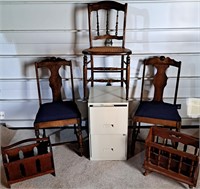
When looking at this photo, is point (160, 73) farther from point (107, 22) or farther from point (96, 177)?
point (96, 177)

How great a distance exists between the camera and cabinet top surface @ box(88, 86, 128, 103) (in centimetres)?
224

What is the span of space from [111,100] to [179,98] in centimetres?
97

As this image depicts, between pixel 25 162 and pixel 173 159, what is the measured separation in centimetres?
114

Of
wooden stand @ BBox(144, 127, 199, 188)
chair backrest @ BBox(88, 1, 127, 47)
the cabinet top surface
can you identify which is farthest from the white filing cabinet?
chair backrest @ BBox(88, 1, 127, 47)

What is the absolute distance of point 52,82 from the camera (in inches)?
102

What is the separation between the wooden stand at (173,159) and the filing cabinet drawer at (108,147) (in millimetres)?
268

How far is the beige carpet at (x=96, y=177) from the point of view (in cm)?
208

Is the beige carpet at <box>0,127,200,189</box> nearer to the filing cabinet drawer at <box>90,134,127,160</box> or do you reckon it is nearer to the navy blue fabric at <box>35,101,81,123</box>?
the filing cabinet drawer at <box>90,134,127,160</box>

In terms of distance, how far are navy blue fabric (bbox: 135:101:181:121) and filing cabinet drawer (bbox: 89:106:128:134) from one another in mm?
159

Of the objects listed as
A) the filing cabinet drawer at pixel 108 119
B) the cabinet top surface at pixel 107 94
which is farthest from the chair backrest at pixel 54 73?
the filing cabinet drawer at pixel 108 119

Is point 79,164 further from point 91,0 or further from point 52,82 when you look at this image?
point 91,0

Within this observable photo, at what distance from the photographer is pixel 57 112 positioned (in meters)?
2.32

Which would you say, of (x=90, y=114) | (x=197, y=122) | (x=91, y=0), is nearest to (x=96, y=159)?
(x=90, y=114)

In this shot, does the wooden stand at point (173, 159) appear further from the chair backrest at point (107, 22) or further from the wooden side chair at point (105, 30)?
the chair backrest at point (107, 22)
